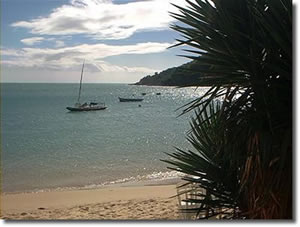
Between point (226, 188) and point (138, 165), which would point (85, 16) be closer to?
point (226, 188)

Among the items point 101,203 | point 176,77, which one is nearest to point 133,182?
point 101,203

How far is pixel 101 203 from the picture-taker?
3576 mm

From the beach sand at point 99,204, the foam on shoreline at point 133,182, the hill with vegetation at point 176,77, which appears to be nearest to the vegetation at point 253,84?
the hill with vegetation at point 176,77

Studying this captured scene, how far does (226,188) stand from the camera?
202cm

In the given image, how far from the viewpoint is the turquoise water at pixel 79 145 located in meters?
3.91

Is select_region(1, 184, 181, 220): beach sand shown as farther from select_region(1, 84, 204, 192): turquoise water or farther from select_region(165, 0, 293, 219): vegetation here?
select_region(165, 0, 293, 219): vegetation

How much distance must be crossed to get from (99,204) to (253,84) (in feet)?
7.34

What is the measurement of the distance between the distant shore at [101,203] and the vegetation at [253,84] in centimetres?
66

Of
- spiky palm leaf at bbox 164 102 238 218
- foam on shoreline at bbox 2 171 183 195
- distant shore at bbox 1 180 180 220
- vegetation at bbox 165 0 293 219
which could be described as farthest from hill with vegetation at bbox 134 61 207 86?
foam on shoreline at bbox 2 171 183 195

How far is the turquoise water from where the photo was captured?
3912mm

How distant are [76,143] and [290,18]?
3380 millimetres

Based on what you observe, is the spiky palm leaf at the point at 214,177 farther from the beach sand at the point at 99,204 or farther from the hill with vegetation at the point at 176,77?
the beach sand at the point at 99,204

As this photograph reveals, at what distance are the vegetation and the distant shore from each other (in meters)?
0.66

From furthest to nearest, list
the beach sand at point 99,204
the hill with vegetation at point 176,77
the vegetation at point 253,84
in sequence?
the beach sand at point 99,204 < the hill with vegetation at point 176,77 < the vegetation at point 253,84
